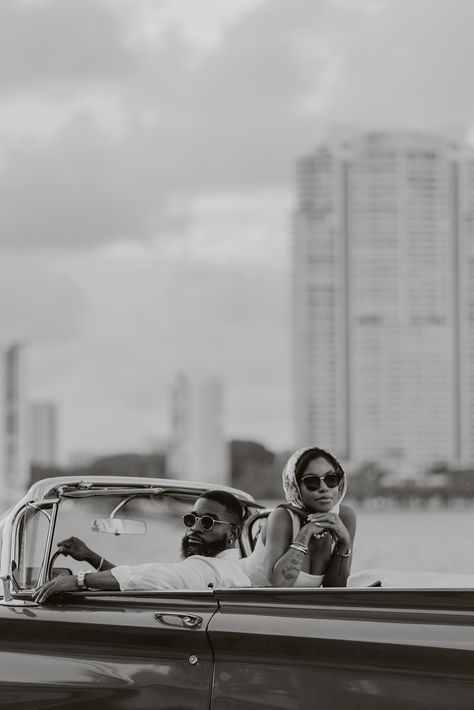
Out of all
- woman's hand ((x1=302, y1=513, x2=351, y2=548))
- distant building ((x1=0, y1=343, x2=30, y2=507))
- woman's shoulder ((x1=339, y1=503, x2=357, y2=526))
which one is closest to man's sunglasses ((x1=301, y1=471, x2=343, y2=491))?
woman's hand ((x1=302, y1=513, x2=351, y2=548))

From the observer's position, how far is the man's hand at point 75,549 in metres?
5.04

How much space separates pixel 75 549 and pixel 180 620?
2.86 feet

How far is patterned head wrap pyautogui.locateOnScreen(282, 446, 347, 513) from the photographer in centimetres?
487

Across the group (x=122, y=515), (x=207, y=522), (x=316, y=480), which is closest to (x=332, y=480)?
(x=316, y=480)

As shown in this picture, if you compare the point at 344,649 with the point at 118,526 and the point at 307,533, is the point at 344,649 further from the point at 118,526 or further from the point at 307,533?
the point at 118,526

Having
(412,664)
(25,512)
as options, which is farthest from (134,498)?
(412,664)

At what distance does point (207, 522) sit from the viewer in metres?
5.03

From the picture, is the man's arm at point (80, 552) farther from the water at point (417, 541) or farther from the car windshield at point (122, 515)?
the water at point (417, 541)

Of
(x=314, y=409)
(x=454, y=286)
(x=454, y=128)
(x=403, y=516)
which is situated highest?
(x=454, y=128)

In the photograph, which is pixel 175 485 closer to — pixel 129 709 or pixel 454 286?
A: pixel 129 709

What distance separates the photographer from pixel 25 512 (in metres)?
5.29

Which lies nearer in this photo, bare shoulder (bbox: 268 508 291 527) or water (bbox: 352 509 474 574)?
bare shoulder (bbox: 268 508 291 527)

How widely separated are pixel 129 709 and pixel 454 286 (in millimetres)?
157256

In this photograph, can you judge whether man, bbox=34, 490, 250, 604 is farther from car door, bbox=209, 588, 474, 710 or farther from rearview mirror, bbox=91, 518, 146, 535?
car door, bbox=209, 588, 474, 710
